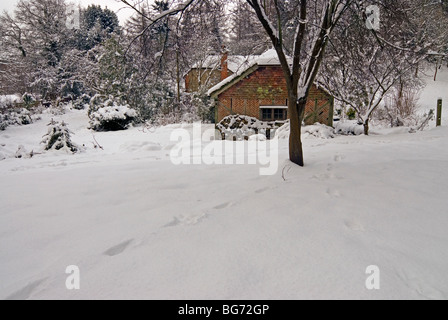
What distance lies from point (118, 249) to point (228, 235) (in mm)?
850

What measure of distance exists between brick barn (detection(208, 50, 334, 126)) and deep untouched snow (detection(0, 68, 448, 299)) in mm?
10833

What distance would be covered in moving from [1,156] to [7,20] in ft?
89.1

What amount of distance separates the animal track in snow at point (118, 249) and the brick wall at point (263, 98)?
12584 mm

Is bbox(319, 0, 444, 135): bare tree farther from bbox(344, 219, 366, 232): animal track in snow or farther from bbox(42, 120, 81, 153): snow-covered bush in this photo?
bbox(42, 120, 81, 153): snow-covered bush

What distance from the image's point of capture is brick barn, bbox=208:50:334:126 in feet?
45.7

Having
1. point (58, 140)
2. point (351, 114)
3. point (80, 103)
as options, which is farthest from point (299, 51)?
point (80, 103)

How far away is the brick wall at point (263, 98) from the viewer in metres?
14.0

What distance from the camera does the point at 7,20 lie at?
2569 cm

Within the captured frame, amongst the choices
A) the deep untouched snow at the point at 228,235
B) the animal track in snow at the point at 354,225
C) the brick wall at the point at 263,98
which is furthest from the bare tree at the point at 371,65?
the animal track in snow at the point at 354,225

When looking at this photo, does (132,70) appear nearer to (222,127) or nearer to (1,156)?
(222,127)

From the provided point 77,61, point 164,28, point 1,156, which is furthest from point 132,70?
point 164,28

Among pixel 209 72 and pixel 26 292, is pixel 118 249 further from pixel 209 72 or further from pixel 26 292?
pixel 209 72

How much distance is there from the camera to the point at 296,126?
436 cm

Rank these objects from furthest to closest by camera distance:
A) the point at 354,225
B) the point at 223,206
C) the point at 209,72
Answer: the point at 209,72, the point at 223,206, the point at 354,225
